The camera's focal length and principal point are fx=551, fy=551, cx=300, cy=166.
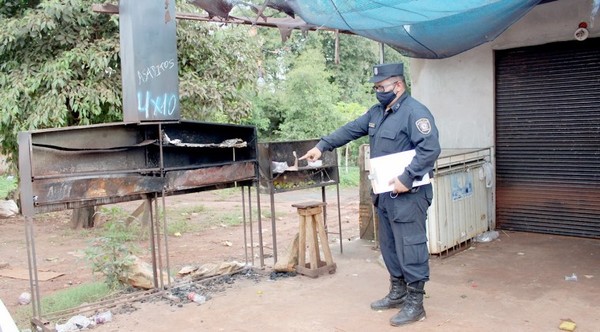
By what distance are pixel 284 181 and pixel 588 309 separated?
11.1 feet

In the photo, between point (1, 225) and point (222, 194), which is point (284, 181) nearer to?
point (1, 225)

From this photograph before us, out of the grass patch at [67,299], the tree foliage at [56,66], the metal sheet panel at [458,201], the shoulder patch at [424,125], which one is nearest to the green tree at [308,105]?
the tree foliage at [56,66]

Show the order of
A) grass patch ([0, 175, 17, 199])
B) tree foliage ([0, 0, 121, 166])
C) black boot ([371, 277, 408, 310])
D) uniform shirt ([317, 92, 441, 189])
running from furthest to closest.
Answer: grass patch ([0, 175, 17, 199])
tree foliage ([0, 0, 121, 166])
black boot ([371, 277, 408, 310])
uniform shirt ([317, 92, 441, 189])

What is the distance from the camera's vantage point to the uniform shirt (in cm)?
436

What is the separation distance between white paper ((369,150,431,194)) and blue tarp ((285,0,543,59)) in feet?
3.90

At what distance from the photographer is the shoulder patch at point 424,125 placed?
14.4ft

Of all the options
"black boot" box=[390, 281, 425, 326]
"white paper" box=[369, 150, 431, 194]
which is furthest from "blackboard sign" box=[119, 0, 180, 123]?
"black boot" box=[390, 281, 425, 326]

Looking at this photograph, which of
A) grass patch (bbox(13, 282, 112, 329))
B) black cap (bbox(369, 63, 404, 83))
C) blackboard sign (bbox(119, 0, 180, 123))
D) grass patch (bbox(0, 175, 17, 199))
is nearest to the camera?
black cap (bbox(369, 63, 404, 83))

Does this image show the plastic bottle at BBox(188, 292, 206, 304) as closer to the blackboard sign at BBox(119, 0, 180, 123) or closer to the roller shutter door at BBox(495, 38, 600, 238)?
the blackboard sign at BBox(119, 0, 180, 123)

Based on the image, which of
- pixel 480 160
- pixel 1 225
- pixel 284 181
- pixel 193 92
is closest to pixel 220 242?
pixel 193 92

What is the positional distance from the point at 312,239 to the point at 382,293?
1.01 metres

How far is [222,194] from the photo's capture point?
16.2 meters

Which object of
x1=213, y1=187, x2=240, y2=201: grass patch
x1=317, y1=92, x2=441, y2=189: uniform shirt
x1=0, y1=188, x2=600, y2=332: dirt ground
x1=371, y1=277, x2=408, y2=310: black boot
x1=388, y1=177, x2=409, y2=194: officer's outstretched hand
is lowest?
x1=213, y1=187, x2=240, y2=201: grass patch

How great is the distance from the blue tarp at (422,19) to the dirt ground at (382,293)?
2399 millimetres
